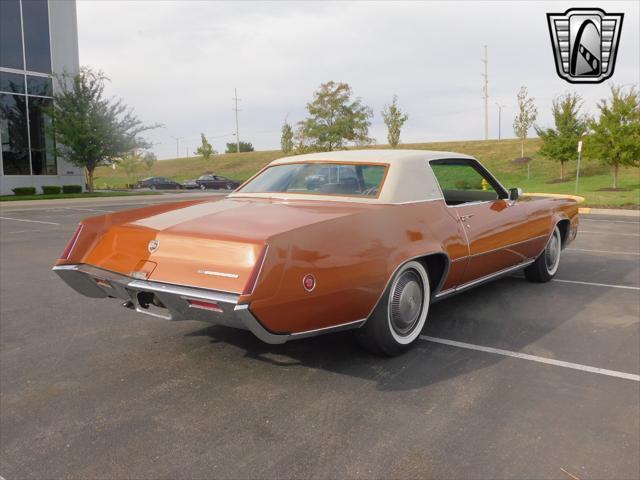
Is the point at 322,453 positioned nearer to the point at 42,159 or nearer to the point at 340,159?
the point at 340,159

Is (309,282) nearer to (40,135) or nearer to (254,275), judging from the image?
(254,275)

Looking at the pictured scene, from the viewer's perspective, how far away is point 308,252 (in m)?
3.09

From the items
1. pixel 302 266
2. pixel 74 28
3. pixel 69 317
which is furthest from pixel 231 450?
pixel 74 28

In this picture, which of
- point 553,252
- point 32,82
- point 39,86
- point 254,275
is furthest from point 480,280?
point 39,86

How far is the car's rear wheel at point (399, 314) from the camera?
361cm

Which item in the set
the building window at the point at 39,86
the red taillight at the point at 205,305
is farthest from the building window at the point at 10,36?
the red taillight at the point at 205,305

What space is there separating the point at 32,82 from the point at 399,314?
28387 millimetres

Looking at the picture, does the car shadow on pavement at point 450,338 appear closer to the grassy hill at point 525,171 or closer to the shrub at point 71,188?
the grassy hill at point 525,171

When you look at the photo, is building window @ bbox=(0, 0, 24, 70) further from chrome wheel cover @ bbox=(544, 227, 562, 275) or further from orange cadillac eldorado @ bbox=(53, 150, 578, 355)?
chrome wheel cover @ bbox=(544, 227, 562, 275)

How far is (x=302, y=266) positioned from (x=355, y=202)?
1.06m

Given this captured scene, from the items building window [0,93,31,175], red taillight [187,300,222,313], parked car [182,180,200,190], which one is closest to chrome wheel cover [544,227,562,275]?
red taillight [187,300,222,313]

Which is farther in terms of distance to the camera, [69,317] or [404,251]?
[69,317]

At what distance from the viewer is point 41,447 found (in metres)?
2.66

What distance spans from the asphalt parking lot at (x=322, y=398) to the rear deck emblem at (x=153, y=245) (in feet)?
2.78
